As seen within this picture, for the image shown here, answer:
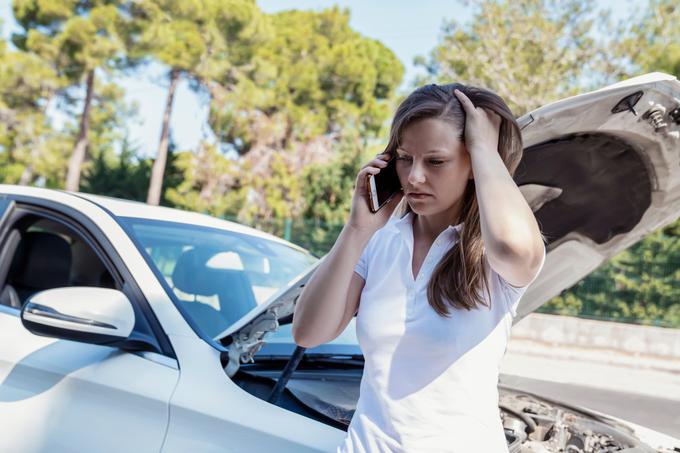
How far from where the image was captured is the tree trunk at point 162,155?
90.0 feet

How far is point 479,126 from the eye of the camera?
1.32 meters

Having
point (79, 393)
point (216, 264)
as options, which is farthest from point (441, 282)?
point (216, 264)

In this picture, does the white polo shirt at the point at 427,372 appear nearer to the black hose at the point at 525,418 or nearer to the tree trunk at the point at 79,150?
the black hose at the point at 525,418

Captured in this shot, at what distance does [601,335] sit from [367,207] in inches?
425

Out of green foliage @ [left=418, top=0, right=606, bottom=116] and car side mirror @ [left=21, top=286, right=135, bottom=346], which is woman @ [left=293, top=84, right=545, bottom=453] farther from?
green foliage @ [left=418, top=0, right=606, bottom=116]

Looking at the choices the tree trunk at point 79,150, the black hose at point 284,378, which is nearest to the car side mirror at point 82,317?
the black hose at point 284,378

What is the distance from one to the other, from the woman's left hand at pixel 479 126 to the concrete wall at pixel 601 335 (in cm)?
978

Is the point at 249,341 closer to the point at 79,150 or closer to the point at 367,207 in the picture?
the point at 367,207

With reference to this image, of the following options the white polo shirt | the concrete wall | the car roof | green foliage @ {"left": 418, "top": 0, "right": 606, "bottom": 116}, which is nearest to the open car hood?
the white polo shirt

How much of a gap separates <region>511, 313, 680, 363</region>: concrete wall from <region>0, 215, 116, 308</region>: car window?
27.1ft

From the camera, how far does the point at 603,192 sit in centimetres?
205

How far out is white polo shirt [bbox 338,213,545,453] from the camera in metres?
1.27

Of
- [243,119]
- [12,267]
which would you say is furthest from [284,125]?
[12,267]

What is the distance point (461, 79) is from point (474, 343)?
18.2 metres
